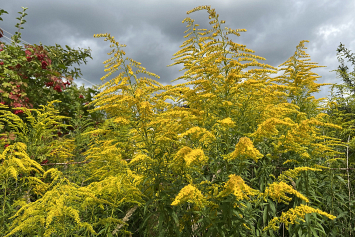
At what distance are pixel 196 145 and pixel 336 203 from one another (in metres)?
2.47

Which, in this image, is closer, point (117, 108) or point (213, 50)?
point (117, 108)

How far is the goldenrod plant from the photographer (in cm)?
203

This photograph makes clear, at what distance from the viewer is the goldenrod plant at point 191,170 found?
2.03 meters

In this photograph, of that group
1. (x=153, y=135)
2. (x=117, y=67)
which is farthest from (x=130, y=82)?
(x=153, y=135)

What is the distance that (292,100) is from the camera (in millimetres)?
4648

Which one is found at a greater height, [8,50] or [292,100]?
[8,50]

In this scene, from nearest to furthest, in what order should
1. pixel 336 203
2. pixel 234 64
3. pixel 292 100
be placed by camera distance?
pixel 234 64 → pixel 336 203 → pixel 292 100

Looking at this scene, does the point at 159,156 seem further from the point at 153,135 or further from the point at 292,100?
the point at 292,100

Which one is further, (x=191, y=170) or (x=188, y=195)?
(x=191, y=170)

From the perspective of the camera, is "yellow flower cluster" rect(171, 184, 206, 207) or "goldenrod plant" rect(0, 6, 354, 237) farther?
"goldenrod plant" rect(0, 6, 354, 237)

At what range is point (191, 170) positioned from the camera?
2.26 meters

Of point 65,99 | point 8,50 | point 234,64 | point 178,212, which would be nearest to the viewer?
point 178,212

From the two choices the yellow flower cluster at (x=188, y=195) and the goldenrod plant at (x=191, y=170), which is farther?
the goldenrod plant at (x=191, y=170)

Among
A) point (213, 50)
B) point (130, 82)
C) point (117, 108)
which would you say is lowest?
point (117, 108)
